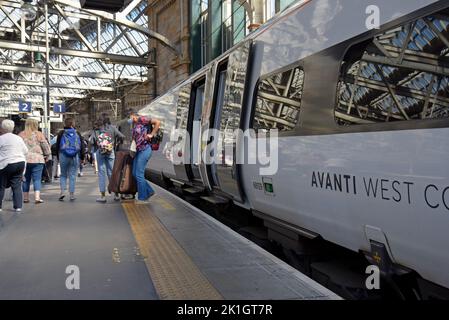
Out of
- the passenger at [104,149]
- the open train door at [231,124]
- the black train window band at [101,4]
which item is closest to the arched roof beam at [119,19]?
the black train window band at [101,4]

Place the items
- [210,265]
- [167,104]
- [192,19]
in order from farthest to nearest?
[192,19] → [167,104] → [210,265]

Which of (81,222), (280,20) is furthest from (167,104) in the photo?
(280,20)

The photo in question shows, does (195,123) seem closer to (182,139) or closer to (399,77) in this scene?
(182,139)

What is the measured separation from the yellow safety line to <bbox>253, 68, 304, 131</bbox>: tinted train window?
163 cm

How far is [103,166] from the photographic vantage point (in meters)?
7.82

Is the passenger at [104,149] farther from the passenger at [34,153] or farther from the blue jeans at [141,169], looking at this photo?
the passenger at [34,153]

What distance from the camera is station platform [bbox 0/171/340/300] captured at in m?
3.22

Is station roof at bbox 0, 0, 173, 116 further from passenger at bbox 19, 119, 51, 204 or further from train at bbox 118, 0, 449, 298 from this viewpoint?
train at bbox 118, 0, 449, 298

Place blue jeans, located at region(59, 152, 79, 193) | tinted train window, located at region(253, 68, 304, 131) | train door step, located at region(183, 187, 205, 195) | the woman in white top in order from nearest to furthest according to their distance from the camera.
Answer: tinted train window, located at region(253, 68, 304, 131)
the woman in white top
blue jeans, located at region(59, 152, 79, 193)
train door step, located at region(183, 187, 205, 195)

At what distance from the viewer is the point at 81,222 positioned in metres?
5.86

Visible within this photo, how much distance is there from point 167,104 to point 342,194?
900 cm

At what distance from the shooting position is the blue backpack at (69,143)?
7680 millimetres

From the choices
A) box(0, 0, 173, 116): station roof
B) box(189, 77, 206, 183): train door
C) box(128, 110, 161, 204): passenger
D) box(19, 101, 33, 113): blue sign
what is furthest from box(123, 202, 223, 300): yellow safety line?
box(0, 0, 173, 116): station roof
